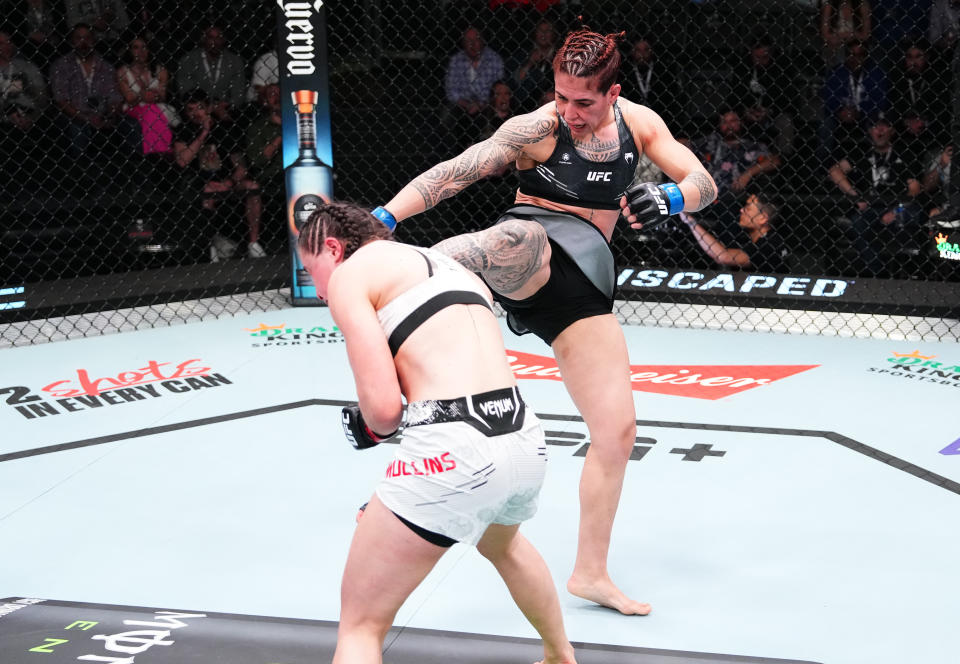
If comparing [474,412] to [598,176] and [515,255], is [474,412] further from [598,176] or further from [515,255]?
[598,176]

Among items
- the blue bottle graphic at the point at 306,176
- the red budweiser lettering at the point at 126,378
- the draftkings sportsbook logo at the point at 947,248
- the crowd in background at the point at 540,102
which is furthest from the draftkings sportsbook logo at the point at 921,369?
the red budweiser lettering at the point at 126,378

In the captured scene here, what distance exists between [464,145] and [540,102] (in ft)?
1.60

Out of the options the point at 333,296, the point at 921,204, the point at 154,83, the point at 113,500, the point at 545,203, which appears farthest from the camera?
the point at 154,83

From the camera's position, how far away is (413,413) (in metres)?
1.80

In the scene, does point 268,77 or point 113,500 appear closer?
Answer: point 113,500

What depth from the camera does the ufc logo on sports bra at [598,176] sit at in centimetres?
256

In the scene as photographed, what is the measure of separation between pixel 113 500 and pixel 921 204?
13.4ft

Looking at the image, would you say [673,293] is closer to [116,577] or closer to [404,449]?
[116,577]

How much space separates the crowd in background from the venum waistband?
3.96m

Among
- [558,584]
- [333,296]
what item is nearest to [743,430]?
[558,584]

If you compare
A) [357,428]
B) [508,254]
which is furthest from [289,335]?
[357,428]

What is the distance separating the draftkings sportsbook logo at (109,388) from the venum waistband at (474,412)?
2714 millimetres

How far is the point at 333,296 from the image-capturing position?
1.78 meters

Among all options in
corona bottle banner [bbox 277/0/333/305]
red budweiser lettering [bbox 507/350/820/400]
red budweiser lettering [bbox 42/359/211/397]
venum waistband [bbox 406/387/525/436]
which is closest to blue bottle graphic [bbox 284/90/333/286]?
corona bottle banner [bbox 277/0/333/305]
